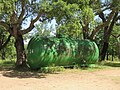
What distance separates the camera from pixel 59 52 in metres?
18.9

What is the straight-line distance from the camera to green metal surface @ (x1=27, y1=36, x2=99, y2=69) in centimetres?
1781

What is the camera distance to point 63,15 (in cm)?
1566

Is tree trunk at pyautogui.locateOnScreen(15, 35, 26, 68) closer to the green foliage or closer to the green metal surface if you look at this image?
the green metal surface

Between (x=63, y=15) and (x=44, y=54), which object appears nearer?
(x=63, y=15)

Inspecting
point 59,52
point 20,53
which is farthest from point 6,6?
point 59,52

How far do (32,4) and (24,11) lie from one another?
137cm

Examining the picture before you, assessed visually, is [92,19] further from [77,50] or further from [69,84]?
[69,84]

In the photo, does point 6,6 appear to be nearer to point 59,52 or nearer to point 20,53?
point 20,53

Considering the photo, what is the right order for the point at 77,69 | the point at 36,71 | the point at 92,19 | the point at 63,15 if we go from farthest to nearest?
the point at 77,69 < the point at 36,71 < the point at 92,19 < the point at 63,15

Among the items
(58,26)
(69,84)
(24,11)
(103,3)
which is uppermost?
(103,3)

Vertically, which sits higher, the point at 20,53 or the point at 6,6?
the point at 6,6

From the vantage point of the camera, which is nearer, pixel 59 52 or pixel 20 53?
pixel 59 52

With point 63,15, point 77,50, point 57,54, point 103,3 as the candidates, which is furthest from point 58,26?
point 103,3

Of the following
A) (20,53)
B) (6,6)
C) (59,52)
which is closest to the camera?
(6,6)
